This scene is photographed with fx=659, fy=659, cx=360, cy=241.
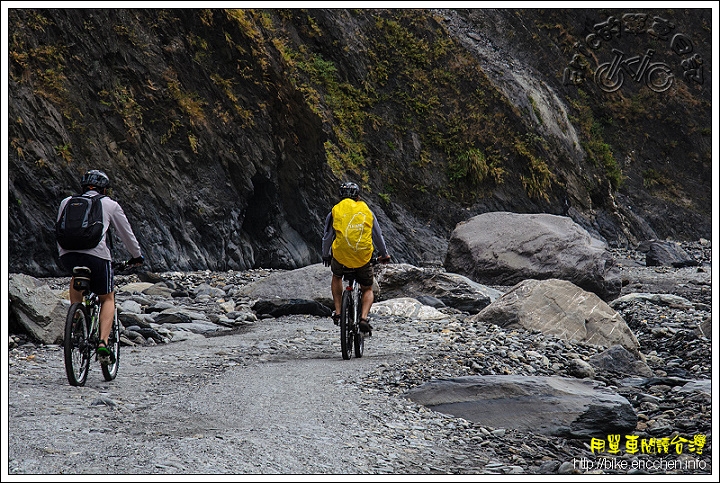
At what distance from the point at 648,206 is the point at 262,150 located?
2741 centimetres

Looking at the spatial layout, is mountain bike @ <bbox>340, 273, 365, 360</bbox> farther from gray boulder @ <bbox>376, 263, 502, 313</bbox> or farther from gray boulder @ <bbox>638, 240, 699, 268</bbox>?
gray boulder @ <bbox>638, 240, 699, 268</bbox>

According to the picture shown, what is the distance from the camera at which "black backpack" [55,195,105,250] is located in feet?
19.1

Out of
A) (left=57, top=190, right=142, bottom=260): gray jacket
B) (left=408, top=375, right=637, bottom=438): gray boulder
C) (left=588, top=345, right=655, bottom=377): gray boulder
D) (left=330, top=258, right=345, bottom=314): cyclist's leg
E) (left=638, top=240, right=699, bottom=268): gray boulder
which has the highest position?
(left=57, top=190, right=142, bottom=260): gray jacket

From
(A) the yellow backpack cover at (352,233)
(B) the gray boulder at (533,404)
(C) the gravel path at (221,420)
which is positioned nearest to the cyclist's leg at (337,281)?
(A) the yellow backpack cover at (352,233)

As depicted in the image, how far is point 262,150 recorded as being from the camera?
21.2 m

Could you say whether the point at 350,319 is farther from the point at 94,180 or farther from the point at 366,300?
the point at 94,180

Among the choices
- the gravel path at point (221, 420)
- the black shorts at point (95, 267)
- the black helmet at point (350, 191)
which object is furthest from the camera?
the black helmet at point (350, 191)

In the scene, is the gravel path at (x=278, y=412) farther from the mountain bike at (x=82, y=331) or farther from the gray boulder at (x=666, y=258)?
the gray boulder at (x=666, y=258)

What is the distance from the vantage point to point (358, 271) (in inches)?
321

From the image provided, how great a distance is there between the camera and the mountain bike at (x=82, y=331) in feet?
19.1

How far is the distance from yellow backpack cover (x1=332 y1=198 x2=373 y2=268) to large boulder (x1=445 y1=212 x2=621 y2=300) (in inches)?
356

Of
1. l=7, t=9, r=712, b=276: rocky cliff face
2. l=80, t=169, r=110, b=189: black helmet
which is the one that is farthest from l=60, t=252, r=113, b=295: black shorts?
l=7, t=9, r=712, b=276: rocky cliff face

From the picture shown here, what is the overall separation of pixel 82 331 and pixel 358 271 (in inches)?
131

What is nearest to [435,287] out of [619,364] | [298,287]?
[298,287]
